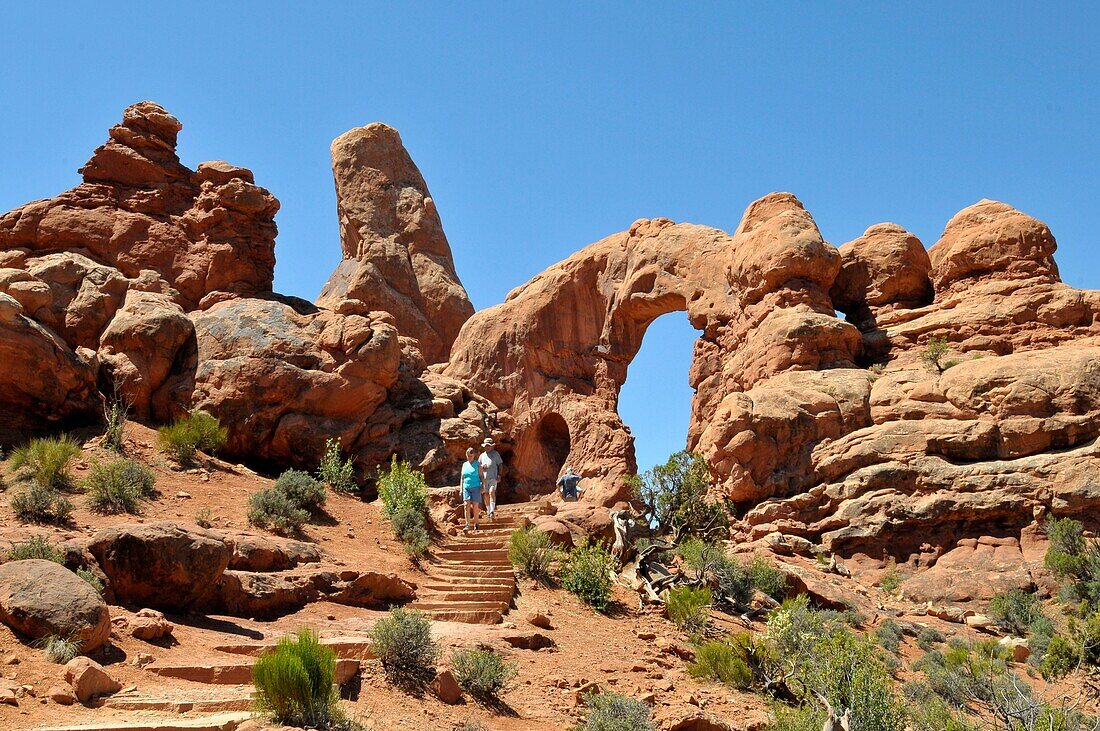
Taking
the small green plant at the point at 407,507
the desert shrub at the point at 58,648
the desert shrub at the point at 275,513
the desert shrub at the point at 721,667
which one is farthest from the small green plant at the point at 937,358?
the desert shrub at the point at 58,648

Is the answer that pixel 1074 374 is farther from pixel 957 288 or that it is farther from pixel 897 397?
pixel 957 288

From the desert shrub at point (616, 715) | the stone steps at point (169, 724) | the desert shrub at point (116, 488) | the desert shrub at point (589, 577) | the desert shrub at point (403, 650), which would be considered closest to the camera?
the stone steps at point (169, 724)

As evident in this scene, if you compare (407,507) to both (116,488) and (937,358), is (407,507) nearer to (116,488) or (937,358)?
(116,488)

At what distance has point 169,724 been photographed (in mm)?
6625

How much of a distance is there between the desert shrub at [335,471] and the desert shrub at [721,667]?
871cm

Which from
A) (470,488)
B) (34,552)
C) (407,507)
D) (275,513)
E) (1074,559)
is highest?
(470,488)

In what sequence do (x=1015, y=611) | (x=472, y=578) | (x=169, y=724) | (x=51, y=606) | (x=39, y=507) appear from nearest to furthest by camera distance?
1. (x=169, y=724)
2. (x=51, y=606)
3. (x=39, y=507)
4. (x=472, y=578)
5. (x=1015, y=611)

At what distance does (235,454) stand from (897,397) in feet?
47.8

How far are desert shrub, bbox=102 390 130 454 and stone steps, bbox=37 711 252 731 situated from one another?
1016cm

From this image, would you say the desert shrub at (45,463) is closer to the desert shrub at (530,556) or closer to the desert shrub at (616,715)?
the desert shrub at (530,556)

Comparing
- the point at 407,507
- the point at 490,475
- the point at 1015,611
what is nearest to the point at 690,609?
the point at 490,475

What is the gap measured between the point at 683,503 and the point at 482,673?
874cm

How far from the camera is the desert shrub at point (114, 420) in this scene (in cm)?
1595

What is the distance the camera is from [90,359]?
1727 cm
